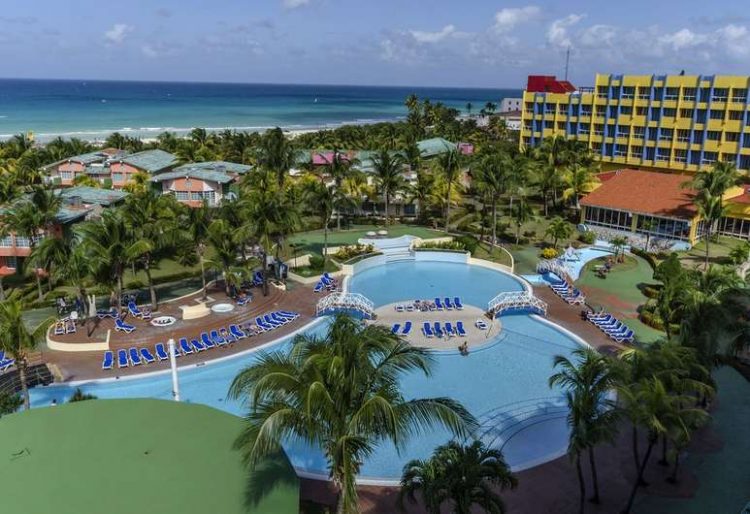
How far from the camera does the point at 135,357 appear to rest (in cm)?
2631

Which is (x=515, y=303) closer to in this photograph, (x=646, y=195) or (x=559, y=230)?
(x=559, y=230)

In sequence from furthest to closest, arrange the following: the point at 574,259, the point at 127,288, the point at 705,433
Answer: the point at 574,259 < the point at 127,288 < the point at 705,433

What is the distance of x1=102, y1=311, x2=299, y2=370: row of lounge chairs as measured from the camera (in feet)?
85.3

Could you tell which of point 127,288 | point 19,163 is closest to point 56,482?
point 127,288

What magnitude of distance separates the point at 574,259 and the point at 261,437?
35995 millimetres

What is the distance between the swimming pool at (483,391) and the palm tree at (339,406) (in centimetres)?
319

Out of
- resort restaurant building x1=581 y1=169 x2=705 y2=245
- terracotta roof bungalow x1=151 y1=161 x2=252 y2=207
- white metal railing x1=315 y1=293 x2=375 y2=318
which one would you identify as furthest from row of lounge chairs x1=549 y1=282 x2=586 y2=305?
terracotta roof bungalow x1=151 y1=161 x2=252 y2=207

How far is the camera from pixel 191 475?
43.8 ft

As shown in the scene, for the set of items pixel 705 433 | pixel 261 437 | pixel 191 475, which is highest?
pixel 261 437

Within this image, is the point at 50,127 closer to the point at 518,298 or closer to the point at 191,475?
the point at 518,298

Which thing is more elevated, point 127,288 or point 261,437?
point 261,437

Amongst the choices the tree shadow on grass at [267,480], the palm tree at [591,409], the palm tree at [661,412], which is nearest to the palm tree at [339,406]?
the tree shadow on grass at [267,480]

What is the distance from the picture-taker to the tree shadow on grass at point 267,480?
12945 mm

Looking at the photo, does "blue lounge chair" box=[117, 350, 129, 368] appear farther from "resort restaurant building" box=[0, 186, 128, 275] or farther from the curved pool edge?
"resort restaurant building" box=[0, 186, 128, 275]
